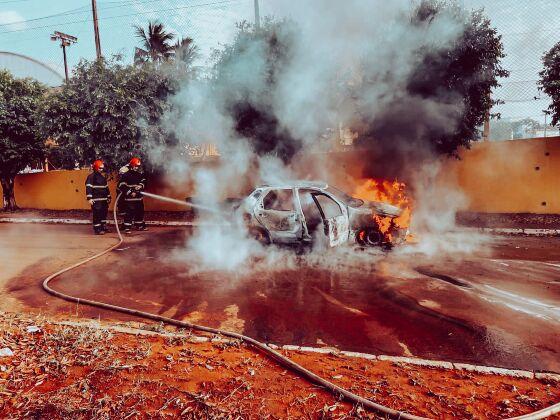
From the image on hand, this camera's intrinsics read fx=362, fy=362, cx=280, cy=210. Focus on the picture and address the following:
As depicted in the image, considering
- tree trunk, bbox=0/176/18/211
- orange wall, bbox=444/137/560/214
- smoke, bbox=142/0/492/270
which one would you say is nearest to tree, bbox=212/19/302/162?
smoke, bbox=142/0/492/270

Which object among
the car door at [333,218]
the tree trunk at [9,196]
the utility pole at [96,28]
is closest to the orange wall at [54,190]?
the tree trunk at [9,196]

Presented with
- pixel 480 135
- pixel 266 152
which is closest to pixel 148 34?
pixel 266 152

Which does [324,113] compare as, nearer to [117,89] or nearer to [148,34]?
[117,89]

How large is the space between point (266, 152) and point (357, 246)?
5.10m

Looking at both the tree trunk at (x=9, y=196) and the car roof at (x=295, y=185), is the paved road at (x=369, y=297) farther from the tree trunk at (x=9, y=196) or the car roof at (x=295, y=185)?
the tree trunk at (x=9, y=196)

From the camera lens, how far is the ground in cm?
338

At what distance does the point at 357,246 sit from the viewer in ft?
26.0

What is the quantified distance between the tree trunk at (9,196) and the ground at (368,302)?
9.64 meters

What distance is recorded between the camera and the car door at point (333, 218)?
23.5ft

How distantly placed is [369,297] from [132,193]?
26.7ft

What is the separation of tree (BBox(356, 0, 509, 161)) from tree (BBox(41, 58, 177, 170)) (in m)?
6.70

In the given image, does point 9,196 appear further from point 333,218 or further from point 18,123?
point 333,218

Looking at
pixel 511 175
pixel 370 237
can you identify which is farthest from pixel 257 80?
pixel 511 175

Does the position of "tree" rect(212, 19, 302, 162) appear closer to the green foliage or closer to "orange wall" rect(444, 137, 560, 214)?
"orange wall" rect(444, 137, 560, 214)
